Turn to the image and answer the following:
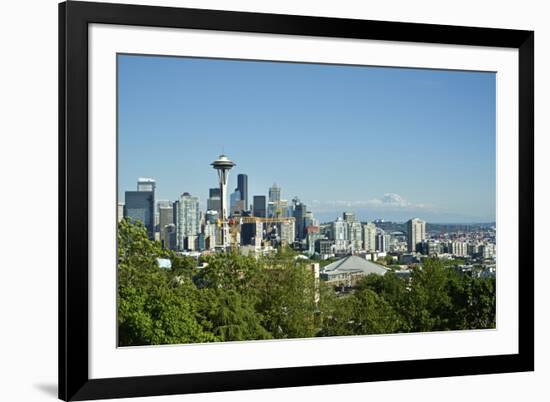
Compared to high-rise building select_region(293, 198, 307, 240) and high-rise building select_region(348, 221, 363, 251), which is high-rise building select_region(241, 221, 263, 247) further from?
high-rise building select_region(348, 221, 363, 251)

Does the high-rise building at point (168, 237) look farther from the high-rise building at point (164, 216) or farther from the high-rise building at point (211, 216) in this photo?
the high-rise building at point (211, 216)

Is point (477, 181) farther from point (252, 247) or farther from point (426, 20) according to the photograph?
point (252, 247)

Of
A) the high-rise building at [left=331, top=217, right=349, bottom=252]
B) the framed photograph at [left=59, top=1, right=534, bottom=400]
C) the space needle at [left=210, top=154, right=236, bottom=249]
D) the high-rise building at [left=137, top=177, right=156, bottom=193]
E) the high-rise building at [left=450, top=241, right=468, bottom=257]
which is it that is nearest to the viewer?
the framed photograph at [left=59, top=1, right=534, bottom=400]

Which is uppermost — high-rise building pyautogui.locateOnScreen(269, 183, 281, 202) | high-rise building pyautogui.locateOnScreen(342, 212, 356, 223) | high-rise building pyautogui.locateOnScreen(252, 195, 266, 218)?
high-rise building pyautogui.locateOnScreen(269, 183, 281, 202)

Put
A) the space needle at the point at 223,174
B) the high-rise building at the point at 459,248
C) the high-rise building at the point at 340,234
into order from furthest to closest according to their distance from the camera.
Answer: the high-rise building at the point at 459,248 < the high-rise building at the point at 340,234 < the space needle at the point at 223,174

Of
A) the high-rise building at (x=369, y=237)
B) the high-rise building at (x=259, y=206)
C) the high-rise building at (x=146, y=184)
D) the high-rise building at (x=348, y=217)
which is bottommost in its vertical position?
the high-rise building at (x=369, y=237)

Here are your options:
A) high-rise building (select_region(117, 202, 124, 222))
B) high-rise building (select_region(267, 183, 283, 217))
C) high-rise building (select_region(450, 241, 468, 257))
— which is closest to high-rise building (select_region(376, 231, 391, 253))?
high-rise building (select_region(450, 241, 468, 257))

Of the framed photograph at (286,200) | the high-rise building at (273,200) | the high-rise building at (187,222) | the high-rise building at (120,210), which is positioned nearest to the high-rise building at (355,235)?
the framed photograph at (286,200)

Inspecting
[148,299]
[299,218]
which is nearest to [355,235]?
[299,218]
